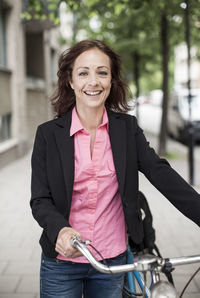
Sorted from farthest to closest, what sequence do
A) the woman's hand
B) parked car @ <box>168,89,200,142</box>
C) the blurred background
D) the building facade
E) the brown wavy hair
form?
parked car @ <box>168,89,200,142</box> → the building facade → the blurred background → the brown wavy hair → the woman's hand

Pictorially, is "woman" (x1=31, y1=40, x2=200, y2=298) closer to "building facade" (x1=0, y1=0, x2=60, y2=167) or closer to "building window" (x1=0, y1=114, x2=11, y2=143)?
"building facade" (x1=0, y1=0, x2=60, y2=167)

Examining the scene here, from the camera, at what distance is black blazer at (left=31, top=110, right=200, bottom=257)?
6.44ft

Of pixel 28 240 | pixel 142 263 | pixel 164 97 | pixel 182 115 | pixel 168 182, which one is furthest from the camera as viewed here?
pixel 182 115

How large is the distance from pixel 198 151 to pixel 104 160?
12.9m

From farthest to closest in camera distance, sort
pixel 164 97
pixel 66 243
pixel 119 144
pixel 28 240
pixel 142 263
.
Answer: pixel 164 97
pixel 28 240
pixel 119 144
pixel 66 243
pixel 142 263

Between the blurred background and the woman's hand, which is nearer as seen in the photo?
the woman's hand

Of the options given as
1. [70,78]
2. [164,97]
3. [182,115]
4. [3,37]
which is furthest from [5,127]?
[70,78]

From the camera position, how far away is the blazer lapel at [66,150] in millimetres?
2020

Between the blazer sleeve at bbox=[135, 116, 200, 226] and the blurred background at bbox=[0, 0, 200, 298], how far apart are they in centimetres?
72

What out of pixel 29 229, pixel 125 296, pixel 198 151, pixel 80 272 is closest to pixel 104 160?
pixel 80 272

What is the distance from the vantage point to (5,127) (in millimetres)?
12422

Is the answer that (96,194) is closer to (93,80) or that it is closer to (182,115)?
(93,80)

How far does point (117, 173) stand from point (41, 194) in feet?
1.09

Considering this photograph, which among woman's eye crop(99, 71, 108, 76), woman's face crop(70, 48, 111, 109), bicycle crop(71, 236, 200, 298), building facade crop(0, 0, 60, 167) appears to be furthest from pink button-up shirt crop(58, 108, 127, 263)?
building facade crop(0, 0, 60, 167)
